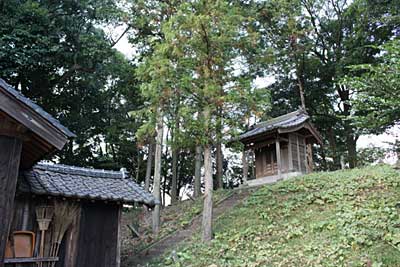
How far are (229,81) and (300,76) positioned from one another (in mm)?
14029

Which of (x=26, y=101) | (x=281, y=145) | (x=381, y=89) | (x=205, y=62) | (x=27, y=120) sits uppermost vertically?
(x=205, y=62)

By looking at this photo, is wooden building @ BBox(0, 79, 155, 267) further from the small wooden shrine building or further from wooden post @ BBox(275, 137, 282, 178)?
the small wooden shrine building

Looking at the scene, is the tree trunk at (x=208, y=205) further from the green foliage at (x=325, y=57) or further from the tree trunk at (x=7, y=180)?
the green foliage at (x=325, y=57)

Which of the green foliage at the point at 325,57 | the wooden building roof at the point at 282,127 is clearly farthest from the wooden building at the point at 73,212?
the green foliage at the point at 325,57

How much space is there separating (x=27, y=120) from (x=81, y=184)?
3.74 meters

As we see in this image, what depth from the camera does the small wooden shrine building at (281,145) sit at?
17.2 meters

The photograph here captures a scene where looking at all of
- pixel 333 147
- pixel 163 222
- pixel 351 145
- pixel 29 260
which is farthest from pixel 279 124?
pixel 29 260

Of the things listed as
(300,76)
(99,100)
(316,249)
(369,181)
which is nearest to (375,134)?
(300,76)

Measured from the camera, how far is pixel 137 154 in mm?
23250

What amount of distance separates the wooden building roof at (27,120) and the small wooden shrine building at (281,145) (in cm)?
1287

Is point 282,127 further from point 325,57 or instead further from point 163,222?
point 325,57

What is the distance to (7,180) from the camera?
4.30m

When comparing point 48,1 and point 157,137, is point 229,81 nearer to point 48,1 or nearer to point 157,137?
point 157,137

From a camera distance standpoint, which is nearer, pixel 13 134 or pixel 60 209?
pixel 13 134
